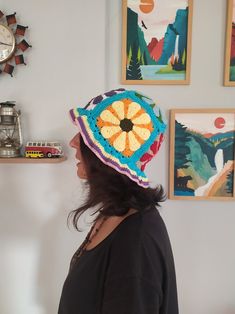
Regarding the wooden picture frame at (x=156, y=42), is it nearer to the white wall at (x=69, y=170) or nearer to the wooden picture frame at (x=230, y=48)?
the white wall at (x=69, y=170)

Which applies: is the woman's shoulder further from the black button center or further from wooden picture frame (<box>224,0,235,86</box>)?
wooden picture frame (<box>224,0,235,86</box>)

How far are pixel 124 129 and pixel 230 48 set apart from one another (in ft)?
2.52

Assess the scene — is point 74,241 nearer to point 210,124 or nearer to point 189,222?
point 189,222

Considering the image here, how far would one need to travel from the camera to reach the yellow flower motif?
771 millimetres

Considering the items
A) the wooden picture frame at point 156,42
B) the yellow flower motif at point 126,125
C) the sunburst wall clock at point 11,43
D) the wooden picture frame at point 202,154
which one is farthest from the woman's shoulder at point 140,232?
the sunburst wall clock at point 11,43

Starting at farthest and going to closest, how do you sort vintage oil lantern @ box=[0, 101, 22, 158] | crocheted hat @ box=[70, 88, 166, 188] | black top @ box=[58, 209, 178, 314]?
vintage oil lantern @ box=[0, 101, 22, 158]
crocheted hat @ box=[70, 88, 166, 188]
black top @ box=[58, 209, 178, 314]

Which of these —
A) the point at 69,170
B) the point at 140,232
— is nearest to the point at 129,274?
the point at 140,232

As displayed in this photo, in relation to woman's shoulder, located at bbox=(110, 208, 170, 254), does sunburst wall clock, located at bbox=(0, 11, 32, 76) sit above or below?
above

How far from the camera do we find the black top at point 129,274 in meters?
0.66

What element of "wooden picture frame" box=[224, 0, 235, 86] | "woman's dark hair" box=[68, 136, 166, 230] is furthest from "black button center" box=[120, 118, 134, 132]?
"wooden picture frame" box=[224, 0, 235, 86]

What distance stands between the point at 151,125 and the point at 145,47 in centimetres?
62

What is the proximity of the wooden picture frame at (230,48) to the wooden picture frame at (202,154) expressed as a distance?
139mm

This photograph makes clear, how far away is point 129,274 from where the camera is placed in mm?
658

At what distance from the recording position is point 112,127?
774 mm
